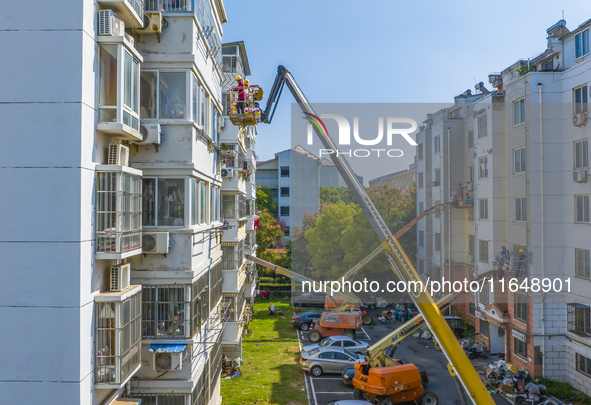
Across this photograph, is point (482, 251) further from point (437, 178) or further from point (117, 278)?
point (117, 278)

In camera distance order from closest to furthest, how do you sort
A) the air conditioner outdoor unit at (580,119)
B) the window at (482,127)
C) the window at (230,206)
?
the air conditioner outdoor unit at (580,119) → the window at (230,206) → the window at (482,127)

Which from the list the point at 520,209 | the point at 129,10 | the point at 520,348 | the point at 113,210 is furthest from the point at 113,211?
the point at 520,348

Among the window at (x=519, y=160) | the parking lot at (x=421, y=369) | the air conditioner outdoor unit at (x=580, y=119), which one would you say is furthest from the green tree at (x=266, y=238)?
the air conditioner outdoor unit at (x=580, y=119)

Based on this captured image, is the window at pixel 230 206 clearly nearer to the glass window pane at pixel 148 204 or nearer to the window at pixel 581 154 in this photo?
the glass window pane at pixel 148 204

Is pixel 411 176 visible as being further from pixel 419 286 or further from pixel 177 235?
pixel 177 235

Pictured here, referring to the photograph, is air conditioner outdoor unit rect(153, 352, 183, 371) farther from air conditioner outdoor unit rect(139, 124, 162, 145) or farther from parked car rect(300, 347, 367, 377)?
parked car rect(300, 347, 367, 377)

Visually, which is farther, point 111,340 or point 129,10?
point 129,10

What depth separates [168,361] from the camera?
8.66 metres

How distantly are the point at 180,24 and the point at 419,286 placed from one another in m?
9.10

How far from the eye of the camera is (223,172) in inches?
605

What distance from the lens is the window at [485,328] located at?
23064mm

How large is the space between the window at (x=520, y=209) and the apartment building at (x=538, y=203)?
0.05m

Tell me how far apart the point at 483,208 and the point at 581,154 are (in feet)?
18.6
